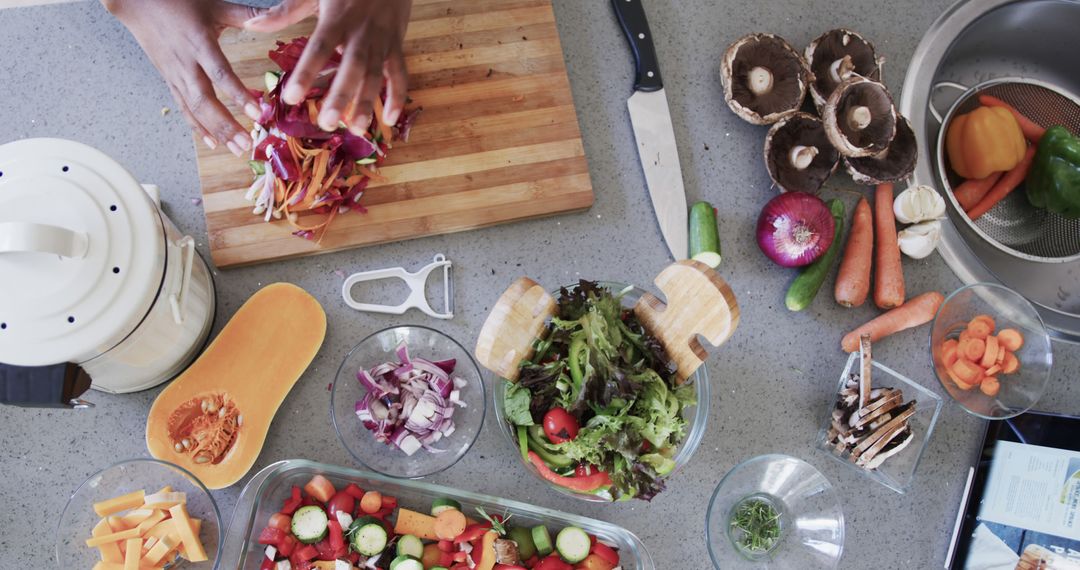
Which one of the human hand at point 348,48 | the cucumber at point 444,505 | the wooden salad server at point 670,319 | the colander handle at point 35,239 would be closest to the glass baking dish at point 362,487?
the cucumber at point 444,505

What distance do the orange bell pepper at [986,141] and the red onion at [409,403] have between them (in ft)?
4.12

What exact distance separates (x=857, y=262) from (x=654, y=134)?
493 millimetres

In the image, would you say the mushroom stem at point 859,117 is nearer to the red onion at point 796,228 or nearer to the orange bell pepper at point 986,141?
the red onion at point 796,228

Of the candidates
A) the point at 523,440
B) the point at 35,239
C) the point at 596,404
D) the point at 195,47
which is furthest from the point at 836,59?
the point at 35,239

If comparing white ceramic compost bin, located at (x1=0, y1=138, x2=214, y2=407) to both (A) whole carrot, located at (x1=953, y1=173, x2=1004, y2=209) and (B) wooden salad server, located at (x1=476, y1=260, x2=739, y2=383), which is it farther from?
(A) whole carrot, located at (x1=953, y1=173, x2=1004, y2=209)

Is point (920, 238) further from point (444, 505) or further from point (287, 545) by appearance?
point (287, 545)

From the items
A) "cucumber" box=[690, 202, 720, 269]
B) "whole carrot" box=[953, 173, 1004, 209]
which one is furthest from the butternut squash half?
"whole carrot" box=[953, 173, 1004, 209]

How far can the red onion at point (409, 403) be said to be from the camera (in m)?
1.39

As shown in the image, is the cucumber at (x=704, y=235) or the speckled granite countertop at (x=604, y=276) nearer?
the speckled granite countertop at (x=604, y=276)

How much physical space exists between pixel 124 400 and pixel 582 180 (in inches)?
37.7

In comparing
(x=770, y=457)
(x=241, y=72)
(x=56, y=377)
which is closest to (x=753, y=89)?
(x=770, y=457)

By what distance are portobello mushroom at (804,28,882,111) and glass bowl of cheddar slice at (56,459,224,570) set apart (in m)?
1.43

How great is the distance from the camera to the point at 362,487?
1.40 m

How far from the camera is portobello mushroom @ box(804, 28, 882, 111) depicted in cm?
160
